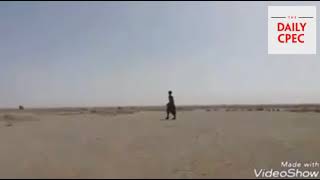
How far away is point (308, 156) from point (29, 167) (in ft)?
19.5

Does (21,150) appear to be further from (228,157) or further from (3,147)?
(228,157)

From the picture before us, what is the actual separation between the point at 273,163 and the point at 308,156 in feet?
4.23

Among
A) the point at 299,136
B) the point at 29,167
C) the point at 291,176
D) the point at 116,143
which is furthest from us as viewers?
the point at 299,136

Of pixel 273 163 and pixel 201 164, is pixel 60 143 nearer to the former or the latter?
pixel 201 164

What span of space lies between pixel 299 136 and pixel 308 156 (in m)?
3.91

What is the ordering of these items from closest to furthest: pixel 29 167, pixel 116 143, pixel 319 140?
pixel 29 167 < pixel 116 143 < pixel 319 140

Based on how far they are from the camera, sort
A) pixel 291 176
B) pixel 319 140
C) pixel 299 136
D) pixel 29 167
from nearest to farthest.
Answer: pixel 291 176, pixel 29 167, pixel 319 140, pixel 299 136

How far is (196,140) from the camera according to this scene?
1273cm

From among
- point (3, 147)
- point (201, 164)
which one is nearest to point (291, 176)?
point (201, 164)

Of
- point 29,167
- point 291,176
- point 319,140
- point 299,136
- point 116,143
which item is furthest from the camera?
point 299,136

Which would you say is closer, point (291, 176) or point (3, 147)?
point (291, 176)

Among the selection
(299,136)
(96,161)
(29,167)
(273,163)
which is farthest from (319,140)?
(29,167)

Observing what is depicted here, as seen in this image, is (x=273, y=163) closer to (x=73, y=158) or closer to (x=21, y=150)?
(x=73, y=158)

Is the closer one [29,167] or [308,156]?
[29,167]
